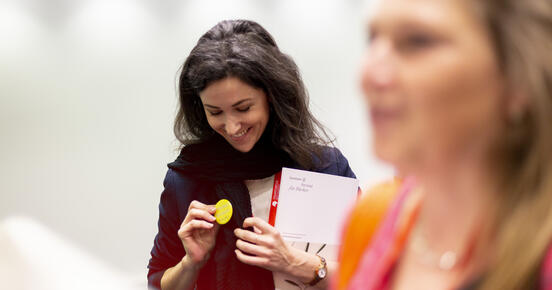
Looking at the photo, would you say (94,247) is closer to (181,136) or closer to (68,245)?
(181,136)

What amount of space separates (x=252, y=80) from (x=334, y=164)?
1.29 feet

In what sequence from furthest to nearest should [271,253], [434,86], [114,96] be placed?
[114,96], [271,253], [434,86]

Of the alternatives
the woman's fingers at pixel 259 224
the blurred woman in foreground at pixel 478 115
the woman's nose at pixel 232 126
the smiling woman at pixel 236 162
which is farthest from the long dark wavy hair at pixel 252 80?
the blurred woman in foreground at pixel 478 115

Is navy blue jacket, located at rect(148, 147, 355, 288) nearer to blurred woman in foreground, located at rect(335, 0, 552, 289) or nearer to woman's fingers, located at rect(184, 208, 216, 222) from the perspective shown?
woman's fingers, located at rect(184, 208, 216, 222)

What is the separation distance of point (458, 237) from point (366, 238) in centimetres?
18

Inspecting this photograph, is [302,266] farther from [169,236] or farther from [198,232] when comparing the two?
[169,236]

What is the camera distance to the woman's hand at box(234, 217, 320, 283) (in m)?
1.47

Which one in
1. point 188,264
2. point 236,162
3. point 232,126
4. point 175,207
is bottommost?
point 188,264

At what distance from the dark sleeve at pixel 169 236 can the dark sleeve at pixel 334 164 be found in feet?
1.53

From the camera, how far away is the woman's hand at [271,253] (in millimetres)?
1469

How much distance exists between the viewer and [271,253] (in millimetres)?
1464

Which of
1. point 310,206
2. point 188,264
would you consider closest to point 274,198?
point 310,206

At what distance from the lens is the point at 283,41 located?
3.19 m

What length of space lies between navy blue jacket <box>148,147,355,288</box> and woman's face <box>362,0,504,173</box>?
3.66 feet
